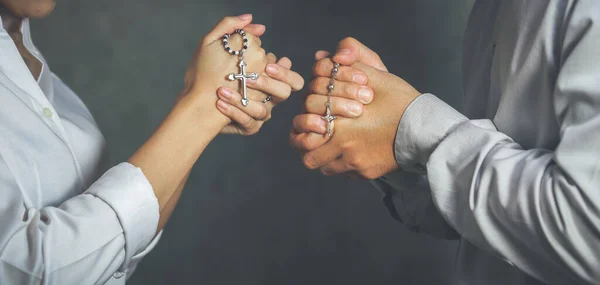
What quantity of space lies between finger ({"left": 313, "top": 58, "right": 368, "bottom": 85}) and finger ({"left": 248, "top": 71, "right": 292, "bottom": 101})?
0.45ft

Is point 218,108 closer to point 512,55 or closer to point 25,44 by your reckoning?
point 25,44

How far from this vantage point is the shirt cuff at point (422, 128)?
3.79ft

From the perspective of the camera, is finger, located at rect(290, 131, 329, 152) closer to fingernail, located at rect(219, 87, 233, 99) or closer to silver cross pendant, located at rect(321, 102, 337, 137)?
silver cross pendant, located at rect(321, 102, 337, 137)

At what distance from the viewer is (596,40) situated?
0.94m

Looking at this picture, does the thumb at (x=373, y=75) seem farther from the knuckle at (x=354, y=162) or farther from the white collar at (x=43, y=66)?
the white collar at (x=43, y=66)

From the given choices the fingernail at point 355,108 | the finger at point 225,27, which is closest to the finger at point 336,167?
the fingernail at point 355,108

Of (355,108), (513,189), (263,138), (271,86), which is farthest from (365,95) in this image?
(263,138)

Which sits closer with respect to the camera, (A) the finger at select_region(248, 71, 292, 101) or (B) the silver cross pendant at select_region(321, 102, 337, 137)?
(B) the silver cross pendant at select_region(321, 102, 337, 137)

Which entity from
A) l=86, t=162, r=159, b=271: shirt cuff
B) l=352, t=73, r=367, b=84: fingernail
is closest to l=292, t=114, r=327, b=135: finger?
l=352, t=73, r=367, b=84: fingernail

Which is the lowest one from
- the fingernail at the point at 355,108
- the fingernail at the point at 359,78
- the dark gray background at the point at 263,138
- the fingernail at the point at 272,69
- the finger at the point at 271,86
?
the dark gray background at the point at 263,138

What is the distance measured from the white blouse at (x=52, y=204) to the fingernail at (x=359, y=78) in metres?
0.48

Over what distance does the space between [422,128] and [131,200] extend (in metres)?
0.53

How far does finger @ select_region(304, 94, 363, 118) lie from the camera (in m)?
1.33

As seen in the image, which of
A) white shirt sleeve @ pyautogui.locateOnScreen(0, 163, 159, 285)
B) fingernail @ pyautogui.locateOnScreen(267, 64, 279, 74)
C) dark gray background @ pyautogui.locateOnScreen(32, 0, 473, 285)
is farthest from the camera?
dark gray background @ pyautogui.locateOnScreen(32, 0, 473, 285)
